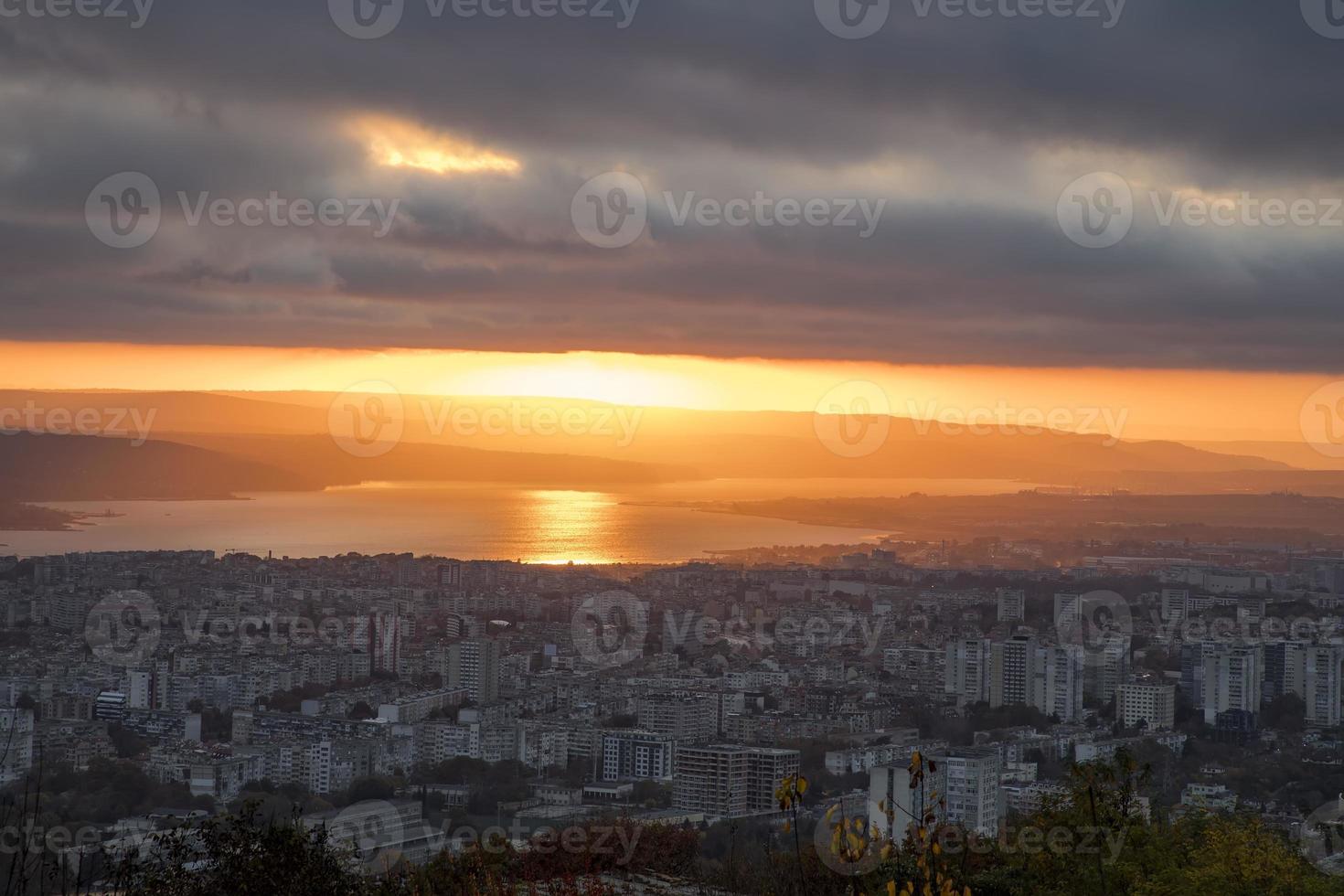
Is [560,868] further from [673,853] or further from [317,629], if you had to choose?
[317,629]

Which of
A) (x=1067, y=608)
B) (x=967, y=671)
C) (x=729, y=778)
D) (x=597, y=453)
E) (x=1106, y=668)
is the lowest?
(x=729, y=778)

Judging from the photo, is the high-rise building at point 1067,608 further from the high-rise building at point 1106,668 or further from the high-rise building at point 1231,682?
the high-rise building at point 1231,682

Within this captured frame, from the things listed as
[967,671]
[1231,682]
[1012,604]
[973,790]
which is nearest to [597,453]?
[1012,604]

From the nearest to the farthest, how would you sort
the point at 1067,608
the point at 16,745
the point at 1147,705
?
1. the point at 16,745
2. the point at 1147,705
3. the point at 1067,608

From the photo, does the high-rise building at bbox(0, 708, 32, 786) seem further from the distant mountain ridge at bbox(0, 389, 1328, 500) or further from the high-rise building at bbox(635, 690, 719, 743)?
the distant mountain ridge at bbox(0, 389, 1328, 500)

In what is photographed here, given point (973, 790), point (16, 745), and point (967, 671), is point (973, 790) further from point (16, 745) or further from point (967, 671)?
point (16, 745)

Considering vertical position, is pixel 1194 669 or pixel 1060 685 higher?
pixel 1194 669

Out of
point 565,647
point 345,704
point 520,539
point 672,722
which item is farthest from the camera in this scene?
point 520,539

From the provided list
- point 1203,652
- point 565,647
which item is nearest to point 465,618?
point 565,647
